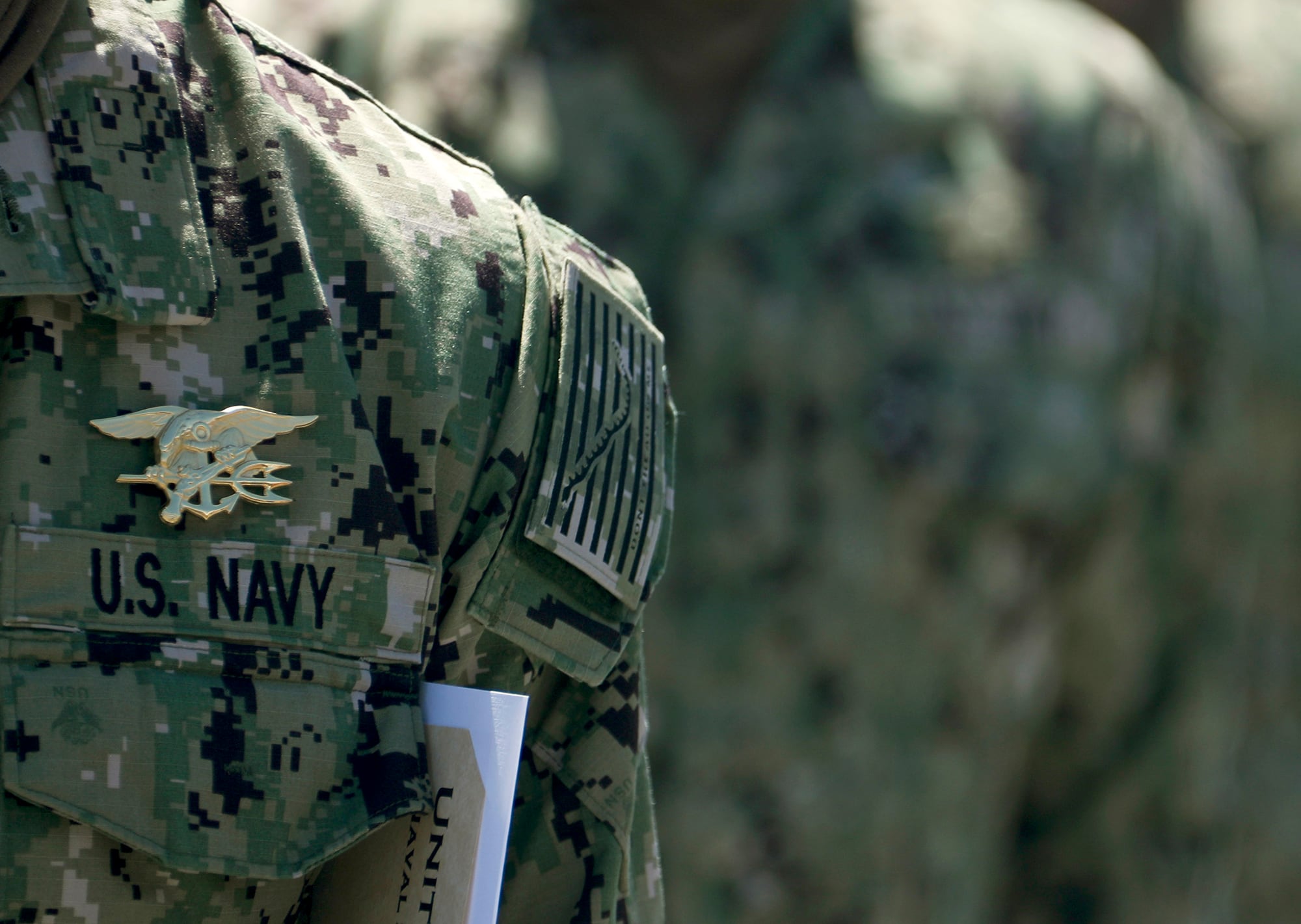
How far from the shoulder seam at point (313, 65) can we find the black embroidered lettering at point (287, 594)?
24 centimetres

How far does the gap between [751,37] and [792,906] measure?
3.80 feet

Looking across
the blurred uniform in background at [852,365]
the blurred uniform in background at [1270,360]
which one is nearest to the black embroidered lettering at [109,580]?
the blurred uniform in background at [852,365]

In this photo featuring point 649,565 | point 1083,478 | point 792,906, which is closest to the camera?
point 649,565

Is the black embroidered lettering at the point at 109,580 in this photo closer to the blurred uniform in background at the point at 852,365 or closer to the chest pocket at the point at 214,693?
the chest pocket at the point at 214,693

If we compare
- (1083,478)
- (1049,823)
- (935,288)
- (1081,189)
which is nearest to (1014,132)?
(1081,189)

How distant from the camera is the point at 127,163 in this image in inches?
23.7

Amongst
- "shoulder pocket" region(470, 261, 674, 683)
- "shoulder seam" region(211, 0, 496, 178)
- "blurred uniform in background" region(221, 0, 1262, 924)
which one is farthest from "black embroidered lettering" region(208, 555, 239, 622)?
"blurred uniform in background" region(221, 0, 1262, 924)

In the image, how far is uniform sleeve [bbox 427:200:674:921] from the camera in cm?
67

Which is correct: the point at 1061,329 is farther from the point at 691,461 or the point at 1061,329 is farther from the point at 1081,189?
the point at 691,461

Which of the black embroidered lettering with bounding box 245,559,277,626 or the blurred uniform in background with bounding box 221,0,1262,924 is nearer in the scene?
the black embroidered lettering with bounding box 245,559,277,626

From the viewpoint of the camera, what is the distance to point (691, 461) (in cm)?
200

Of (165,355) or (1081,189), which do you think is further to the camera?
(1081,189)

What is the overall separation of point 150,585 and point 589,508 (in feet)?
0.68

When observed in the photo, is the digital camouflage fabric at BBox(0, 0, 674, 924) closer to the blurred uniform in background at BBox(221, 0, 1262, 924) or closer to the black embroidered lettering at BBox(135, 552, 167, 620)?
the black embroidered lettering at BBox(135, 552, 167, 620)
